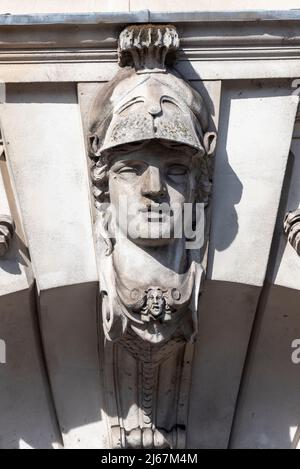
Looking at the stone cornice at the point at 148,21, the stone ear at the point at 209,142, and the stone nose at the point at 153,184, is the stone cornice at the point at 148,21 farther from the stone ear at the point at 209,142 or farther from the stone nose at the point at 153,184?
the stone nose at the point at 153,184

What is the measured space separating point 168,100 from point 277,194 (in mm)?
522

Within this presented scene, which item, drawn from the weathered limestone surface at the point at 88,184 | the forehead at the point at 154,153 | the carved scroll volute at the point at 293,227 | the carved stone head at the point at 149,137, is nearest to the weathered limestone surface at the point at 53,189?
the weathered limestone surface at the point at 88,184

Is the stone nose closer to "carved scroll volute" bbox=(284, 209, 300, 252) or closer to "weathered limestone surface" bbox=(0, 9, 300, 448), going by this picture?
"weathered limestone surface" bbox=(0, 9, 300, 448)

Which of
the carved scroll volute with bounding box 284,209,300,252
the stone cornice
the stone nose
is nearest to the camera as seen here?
the stone nose

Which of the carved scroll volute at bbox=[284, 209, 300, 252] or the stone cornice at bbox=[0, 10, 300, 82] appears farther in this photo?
the carved scroll volute at bbox=[284, 209, 300, 252]

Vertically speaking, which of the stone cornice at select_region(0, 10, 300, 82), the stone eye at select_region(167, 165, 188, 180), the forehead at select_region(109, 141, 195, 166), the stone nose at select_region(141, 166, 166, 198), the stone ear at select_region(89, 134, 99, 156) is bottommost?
the stone nose at select_region(141, 166, 166, 198)

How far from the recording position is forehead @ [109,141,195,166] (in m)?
2.45

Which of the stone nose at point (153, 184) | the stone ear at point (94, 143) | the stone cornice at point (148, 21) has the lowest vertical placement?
the stone nose at point (153, 184)

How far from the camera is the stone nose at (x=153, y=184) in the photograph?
→ 2418mm

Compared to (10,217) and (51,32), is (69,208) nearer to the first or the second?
(10,217)

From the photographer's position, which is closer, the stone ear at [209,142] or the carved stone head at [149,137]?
the carved stone head at [149,137]

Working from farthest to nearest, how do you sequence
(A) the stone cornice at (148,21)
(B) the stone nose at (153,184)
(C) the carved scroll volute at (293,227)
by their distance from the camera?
(C) the carved scroll volute at (293,227), (A) the stone cornice at (148,21), (B) the stone nose at (153,184)

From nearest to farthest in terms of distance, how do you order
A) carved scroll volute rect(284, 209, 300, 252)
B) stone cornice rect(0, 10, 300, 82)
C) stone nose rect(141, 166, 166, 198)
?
stone nose rect(141, 166, 166, 198) < stone cornice rect(0, 10, 300, 82) < carved scroll volute rect(284, 209, 300, 252)

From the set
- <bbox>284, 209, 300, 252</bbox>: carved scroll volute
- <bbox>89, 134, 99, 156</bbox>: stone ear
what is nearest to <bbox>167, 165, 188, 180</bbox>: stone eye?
<bbox>89, 134, 99, 156</bbox>: stone ear
